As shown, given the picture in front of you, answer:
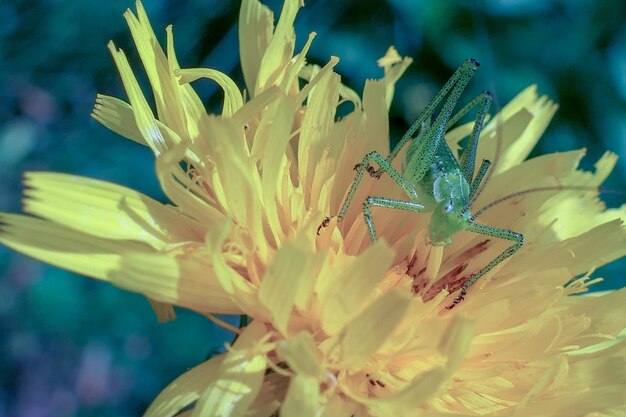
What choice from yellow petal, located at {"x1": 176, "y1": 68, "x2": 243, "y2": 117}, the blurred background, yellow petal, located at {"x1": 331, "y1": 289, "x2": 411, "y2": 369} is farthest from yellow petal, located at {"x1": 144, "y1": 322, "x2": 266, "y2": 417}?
the blurred background

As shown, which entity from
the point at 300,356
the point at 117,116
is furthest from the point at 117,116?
the point at 300,356

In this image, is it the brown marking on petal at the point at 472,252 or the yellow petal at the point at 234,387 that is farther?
the brown marking on petal at the point at 472,252

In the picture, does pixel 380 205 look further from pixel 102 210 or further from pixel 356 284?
pixel 102 210

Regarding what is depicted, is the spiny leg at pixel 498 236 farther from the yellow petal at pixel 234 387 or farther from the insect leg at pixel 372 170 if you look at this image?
the yellow petal at pixel 234 387

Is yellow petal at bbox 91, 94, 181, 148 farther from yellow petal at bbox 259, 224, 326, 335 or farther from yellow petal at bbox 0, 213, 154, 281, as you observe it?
yellow petal at bbox 259, 224, 326, 335

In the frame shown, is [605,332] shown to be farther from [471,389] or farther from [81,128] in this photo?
[81,128]

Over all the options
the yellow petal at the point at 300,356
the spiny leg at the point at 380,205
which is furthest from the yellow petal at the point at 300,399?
the spiny leg at the point at 380,205

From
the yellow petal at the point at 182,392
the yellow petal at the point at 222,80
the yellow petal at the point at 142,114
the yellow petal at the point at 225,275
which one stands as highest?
the yellow petal at the point at 222,80

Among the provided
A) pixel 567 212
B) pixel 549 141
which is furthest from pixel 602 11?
pixel 567 212
